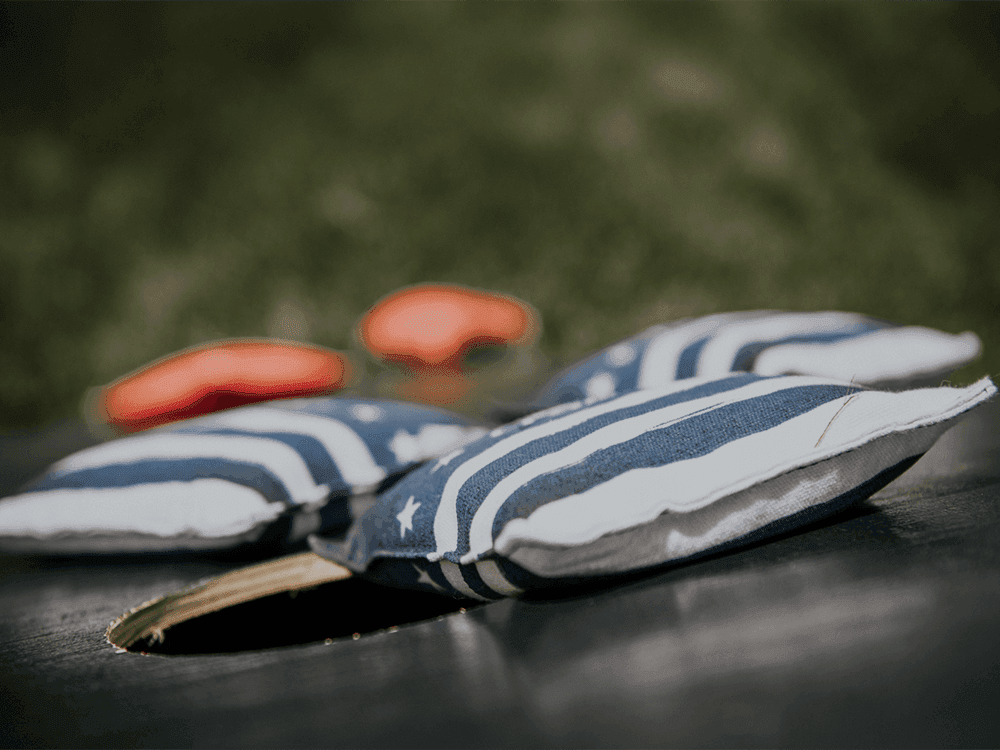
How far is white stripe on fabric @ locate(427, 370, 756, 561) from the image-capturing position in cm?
51

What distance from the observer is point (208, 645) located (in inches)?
24.3

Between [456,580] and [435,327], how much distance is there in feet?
4.81

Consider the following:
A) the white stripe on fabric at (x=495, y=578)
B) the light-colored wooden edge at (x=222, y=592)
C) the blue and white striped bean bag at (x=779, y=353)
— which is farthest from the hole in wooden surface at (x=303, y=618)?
the blue and white striped bean bag at (x=779, y=353)

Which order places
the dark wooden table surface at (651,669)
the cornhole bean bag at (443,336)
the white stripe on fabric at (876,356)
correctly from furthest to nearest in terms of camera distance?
the cornhole bean bag at (443,336)
the white stripe on fabric at (876,356)
the dark wooden table surface at (651,669)

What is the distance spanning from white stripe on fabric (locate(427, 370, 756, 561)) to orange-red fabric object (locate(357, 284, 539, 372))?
137 cm

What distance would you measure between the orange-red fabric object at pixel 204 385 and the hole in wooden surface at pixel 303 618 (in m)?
0.91

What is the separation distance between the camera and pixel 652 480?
47 cm

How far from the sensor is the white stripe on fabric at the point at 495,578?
19.0 inches

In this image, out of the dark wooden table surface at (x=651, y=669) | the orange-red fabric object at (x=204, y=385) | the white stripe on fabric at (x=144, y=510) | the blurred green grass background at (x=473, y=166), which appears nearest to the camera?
the dark wooden table surface at (x=651, y=669)

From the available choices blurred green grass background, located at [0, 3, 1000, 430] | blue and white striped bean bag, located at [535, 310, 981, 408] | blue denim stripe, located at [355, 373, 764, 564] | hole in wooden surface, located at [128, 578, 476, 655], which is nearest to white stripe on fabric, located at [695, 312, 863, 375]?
blue and white striped bean bag, located at [535, 310, 981, 408]

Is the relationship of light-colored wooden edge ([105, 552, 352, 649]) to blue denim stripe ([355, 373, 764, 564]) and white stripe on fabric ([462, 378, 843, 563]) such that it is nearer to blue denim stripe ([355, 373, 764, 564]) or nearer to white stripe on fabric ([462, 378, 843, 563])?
blue denim stripe ([355, 373, 764, 564])

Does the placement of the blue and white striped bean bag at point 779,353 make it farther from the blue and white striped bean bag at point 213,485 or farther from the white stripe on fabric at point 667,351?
the blue and white striped bean bag at point 213,485

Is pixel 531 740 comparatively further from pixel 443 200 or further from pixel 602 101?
pixel 602 101

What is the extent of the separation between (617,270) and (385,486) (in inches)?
75.8
